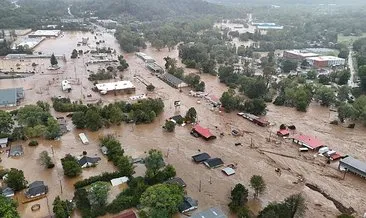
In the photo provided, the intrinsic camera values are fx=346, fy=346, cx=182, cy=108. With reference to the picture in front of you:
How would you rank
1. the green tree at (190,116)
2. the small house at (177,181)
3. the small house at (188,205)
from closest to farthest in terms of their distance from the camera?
the small house at (188,205), the small house at (177,181), the green tree at (190,116)

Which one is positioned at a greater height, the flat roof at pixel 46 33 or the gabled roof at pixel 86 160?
the flat roof at pixel 46 33

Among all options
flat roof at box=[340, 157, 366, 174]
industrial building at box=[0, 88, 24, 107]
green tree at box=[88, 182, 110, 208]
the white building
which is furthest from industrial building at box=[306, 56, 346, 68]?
green tree at box=[88, 182, 110, 208]

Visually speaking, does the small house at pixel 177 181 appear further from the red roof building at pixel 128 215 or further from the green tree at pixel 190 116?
the green tree at pixel 190 116

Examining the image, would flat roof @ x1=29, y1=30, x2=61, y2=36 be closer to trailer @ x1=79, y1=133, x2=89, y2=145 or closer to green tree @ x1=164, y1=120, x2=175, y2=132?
trailer @ x1=79, y1=133, x2=89, y2=145

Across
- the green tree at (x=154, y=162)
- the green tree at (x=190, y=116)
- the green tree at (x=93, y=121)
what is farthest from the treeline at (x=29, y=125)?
the green tree at (x=190, y=116)

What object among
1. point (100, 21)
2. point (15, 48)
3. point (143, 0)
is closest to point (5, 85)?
→ point (15, 48)
